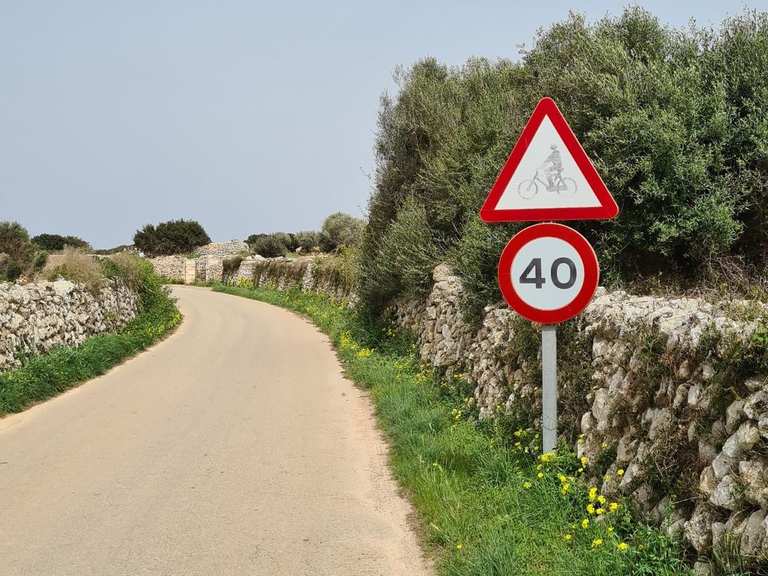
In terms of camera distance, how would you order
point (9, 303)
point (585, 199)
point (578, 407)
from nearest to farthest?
point (585, 199), point (578, 407), point (9, 303)

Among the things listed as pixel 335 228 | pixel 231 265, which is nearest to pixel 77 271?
pixel 231 265

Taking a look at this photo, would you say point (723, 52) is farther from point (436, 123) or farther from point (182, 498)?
point (436, 123)

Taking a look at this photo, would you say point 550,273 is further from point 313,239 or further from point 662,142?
point 313,239

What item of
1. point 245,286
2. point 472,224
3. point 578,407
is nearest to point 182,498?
point 578,407

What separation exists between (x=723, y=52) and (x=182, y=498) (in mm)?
7207

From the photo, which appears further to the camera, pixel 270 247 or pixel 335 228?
pixel 270 247

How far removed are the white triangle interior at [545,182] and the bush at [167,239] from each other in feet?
252

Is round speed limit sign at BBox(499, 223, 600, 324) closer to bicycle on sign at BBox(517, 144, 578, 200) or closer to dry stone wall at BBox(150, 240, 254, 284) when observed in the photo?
bicycle on sign at BBox(517, 144, 578, 200)

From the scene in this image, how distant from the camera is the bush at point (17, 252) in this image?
20688mm

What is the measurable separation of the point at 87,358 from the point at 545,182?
10912 millimetres

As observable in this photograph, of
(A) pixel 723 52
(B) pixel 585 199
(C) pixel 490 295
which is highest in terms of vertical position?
(A) pixel 723 52

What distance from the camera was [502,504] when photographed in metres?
4.85

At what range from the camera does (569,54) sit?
9.13 meters

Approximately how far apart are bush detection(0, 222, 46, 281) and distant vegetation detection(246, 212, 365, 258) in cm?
2534
